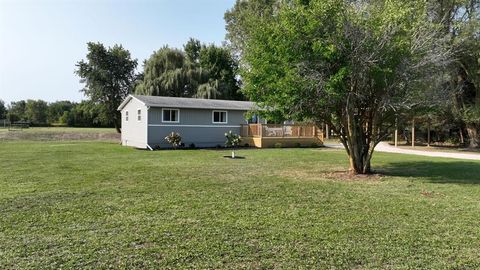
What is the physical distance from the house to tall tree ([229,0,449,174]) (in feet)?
33.2

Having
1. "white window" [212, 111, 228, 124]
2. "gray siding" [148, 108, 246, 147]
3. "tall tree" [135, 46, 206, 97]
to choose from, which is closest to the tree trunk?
"gray siding" [148, 108, 246, 147]

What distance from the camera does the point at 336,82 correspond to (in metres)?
8.66

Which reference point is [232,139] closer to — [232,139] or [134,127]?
[232,139]

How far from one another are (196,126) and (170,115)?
5.53ft

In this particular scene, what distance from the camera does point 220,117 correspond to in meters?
22.9

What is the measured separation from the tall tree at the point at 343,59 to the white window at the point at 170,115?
38.2 feet

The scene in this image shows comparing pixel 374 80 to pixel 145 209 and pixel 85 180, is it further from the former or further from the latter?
pixel 85 180

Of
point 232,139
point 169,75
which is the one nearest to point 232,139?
point 232,139

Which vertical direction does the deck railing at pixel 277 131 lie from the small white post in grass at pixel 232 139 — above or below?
above

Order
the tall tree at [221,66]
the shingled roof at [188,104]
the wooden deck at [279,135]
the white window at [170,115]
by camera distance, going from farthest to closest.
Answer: the tall tree at [221,66] < the wooden deck at [279,135] < the white window at [170,115] < the shingled roof at [188,104]

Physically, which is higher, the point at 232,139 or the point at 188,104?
the point at 188,104

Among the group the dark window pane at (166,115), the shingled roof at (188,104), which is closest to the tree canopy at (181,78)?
the shingled roof at (188,104)

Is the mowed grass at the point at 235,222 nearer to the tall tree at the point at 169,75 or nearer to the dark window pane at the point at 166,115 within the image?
the dark window pane at the point at 166,115

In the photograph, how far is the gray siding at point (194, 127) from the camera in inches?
805
